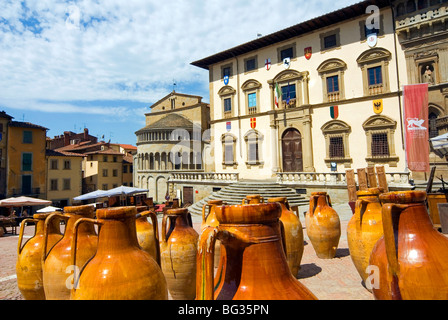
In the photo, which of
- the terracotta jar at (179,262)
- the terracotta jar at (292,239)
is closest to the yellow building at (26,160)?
the terracotta jar at (179,262)

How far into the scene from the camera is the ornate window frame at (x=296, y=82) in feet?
72.7

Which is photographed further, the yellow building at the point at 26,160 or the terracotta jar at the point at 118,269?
the yellow building at the point at 26,160

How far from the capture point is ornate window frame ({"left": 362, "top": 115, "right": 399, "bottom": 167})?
18.3m

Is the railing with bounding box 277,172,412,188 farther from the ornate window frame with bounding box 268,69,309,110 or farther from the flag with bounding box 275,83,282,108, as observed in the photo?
the flag with bounding box 275,83,282,108

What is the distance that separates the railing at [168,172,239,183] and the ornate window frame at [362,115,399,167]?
9.59 metres

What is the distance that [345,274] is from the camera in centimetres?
610

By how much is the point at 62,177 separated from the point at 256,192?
27.8 metres

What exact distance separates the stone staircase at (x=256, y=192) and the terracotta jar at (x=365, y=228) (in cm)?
1316

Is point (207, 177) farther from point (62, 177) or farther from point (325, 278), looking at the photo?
point (62, 177)

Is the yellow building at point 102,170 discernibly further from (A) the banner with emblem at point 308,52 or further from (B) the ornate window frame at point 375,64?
→ (B) the ornate window frame at point 375,64

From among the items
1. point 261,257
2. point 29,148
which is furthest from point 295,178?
point 29,148

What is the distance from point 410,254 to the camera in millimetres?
2621

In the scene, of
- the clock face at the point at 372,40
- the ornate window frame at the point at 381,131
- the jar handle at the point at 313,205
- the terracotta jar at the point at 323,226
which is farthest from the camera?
the clock face at the point at 372,40

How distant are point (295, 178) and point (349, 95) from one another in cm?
693
